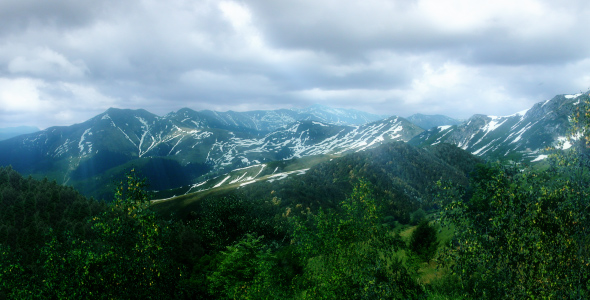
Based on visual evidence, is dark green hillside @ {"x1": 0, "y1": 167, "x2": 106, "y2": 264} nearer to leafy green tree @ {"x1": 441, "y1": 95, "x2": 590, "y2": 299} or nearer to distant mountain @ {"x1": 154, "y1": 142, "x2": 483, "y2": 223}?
distant mountain @ {"x1": 154, "y1": 142, "x2": 483, "y2": 223}

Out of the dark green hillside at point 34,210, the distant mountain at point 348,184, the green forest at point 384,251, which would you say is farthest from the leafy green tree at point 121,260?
the dark green hillside at point 34,210

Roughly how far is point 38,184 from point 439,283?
15564 cm

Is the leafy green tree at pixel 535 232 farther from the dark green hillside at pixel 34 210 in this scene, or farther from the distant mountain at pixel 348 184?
the dark green hillside at pixel 34 210

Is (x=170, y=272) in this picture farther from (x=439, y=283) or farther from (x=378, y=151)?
(x=378, y=151)

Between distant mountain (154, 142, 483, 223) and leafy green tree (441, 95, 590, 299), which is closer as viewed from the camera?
leafy green tree (441, 95, 590, 299)

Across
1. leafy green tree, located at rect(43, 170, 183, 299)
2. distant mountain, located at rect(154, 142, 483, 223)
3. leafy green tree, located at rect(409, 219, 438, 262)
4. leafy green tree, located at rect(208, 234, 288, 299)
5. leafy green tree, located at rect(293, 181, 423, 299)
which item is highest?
leafy green tree, located at rect(43, 170, 183, 299)

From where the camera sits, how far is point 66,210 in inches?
4178

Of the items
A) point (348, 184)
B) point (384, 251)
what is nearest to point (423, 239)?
point (384, 251)

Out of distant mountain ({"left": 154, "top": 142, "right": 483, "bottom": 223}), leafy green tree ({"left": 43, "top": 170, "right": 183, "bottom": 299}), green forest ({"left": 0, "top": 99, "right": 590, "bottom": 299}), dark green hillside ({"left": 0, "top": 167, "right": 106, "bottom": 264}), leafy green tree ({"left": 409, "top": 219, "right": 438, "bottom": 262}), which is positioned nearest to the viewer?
green forest ({"left": 0, "top": 99, "right": 590, "bottom": 299})

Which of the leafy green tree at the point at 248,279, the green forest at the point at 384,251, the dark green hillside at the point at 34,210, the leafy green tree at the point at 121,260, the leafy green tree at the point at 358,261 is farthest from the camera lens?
the dark green hillside at the point at 34,210

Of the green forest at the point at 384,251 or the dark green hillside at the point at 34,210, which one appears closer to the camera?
the green forest at the point at 384,251

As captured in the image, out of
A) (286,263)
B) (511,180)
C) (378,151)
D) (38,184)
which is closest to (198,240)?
(286,263)

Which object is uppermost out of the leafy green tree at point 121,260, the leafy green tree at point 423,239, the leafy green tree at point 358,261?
the leafy green tree at point 121,260

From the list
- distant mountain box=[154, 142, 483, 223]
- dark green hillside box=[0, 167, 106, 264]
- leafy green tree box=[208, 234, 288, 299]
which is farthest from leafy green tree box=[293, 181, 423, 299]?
dark green hillside box=[0, 167, 106, 264]
